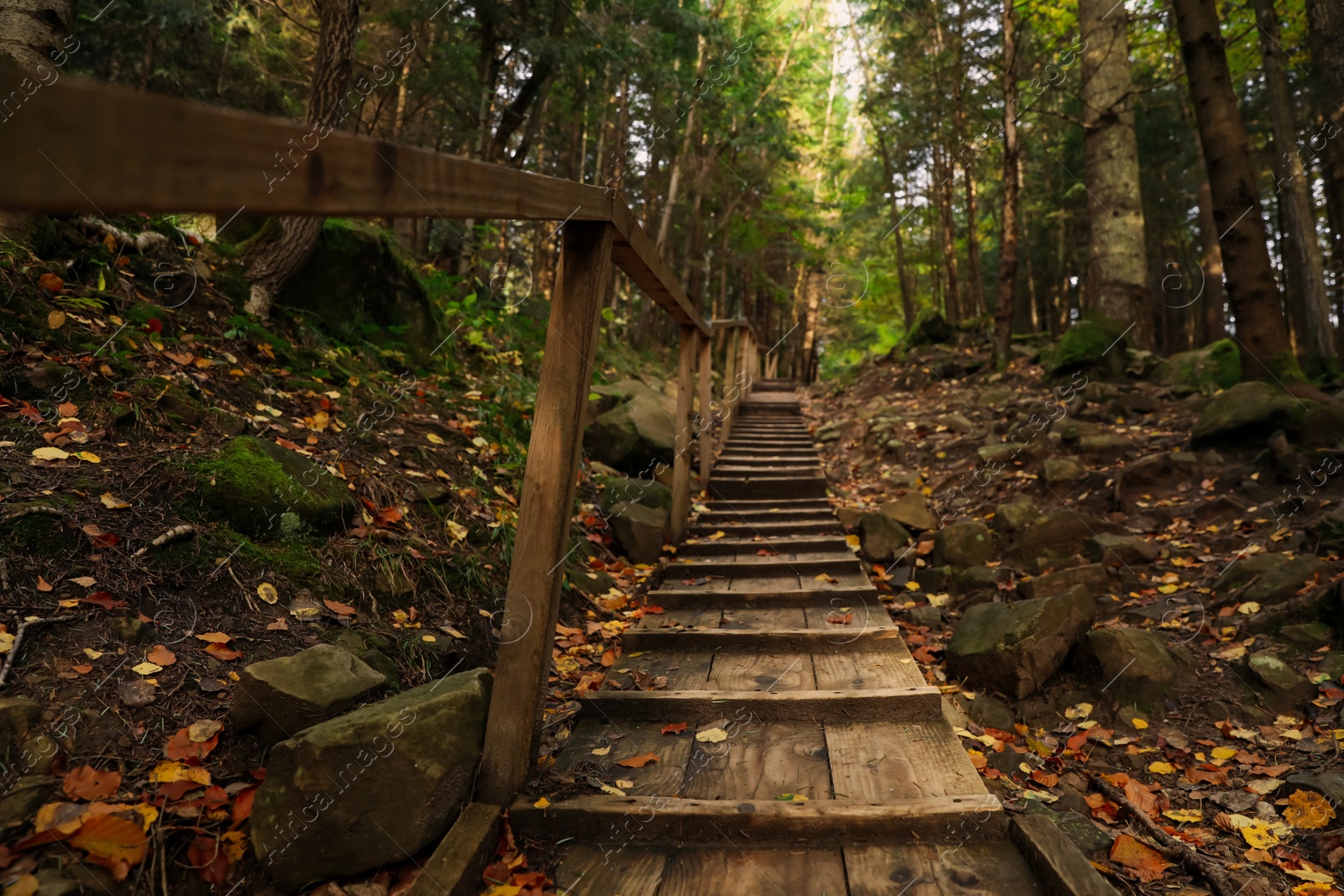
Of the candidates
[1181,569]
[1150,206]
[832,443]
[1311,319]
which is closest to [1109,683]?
[1181,569]

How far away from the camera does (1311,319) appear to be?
823 centimetres

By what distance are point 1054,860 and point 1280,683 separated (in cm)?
200

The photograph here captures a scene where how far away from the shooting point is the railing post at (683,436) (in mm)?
5152

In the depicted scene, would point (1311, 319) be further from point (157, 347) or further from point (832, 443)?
point (157, 347)

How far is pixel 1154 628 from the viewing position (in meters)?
3.73

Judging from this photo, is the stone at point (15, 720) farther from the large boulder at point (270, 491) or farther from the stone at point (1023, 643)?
the stone at point (1023, 643)

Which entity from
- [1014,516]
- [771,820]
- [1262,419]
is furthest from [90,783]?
[1262,419]

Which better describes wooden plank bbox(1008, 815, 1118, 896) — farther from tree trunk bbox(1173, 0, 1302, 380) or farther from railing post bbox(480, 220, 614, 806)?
tree trunk bbox(1173, 0, 1302, 380)

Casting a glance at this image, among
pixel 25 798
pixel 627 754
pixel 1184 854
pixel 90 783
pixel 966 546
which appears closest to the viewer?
pixel 25 798

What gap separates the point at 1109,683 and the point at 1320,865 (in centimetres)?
114

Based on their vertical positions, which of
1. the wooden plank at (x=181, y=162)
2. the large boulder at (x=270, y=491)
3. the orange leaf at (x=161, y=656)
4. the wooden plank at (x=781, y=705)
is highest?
the wooden plank at (x=181, y=162)

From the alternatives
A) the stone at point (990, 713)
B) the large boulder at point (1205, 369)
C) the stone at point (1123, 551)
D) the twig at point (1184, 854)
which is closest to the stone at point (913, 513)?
the stone at point (1123, 551)

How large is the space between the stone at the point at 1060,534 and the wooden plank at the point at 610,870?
3.61 meters

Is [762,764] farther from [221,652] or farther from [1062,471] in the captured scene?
[1062,471]
